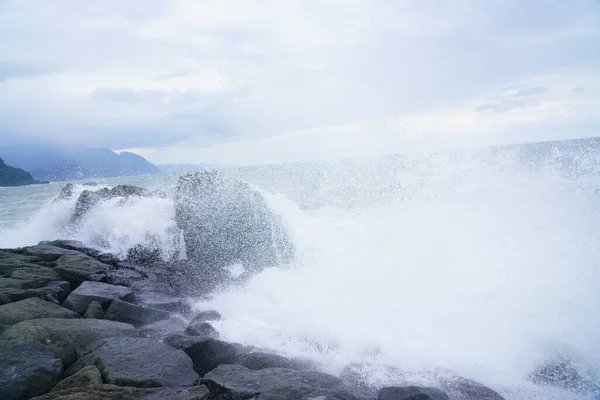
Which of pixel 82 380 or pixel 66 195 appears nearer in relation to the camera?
pixel 82 380

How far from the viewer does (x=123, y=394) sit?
120 inches

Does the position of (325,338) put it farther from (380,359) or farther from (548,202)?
(548,202)

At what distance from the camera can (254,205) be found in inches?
408

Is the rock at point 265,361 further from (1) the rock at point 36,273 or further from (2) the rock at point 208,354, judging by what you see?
(1) the rock at point 36,273

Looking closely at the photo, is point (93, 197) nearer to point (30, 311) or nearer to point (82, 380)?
point (30, 311)

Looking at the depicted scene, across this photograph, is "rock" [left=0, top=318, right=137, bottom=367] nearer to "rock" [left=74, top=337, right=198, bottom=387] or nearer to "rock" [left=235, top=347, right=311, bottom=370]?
"rock" [left=74, top=337, right=198, bottom=387]

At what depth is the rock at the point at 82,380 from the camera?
10.5 ft

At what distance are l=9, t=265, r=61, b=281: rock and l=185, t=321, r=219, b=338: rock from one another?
10.2 feet

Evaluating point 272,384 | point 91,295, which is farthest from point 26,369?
point 91,295

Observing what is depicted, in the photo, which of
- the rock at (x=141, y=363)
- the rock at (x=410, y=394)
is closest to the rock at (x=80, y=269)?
the rock at (x=141, y=363)

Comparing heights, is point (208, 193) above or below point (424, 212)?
above

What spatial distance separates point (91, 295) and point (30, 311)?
1103mm

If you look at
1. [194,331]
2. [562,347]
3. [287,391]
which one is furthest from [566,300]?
[194,331]

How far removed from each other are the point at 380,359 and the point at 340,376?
0.69 meters
